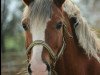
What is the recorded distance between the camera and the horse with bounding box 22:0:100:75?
14.9 feet

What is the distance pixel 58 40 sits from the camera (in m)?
4.72

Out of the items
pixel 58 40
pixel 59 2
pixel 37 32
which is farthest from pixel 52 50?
pixel 59 2

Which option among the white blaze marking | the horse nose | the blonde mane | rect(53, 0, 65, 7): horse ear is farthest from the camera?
the blonde mane

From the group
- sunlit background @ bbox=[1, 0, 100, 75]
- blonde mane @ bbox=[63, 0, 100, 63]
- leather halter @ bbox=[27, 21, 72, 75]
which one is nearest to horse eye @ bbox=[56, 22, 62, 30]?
leather halter @ bbox=[27, 21, 72, 75]

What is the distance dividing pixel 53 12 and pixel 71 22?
49cm

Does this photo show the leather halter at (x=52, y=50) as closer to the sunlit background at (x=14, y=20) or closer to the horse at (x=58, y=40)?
the horse at (x=58, y=40)

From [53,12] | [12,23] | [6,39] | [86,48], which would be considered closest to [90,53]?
[86,48]

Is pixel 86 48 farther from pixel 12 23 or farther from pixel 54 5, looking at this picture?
pixel 12 23

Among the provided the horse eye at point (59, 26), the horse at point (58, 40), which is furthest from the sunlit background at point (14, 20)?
the horse eye at point (59, 26)

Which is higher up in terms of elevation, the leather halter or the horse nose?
the leather halter

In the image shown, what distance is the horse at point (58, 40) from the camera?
4.53 m

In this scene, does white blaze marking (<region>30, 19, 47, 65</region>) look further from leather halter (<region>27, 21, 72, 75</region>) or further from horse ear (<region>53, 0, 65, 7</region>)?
horse ear (<region>53, 0, 65, 7</region>)

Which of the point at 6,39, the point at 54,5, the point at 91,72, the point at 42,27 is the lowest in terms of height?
the point at 91,72

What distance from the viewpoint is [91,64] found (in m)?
5.22
